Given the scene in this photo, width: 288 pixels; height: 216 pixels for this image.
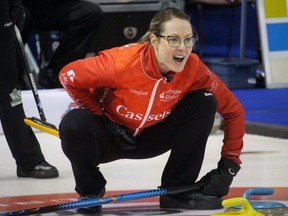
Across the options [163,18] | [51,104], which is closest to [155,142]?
[163,18]

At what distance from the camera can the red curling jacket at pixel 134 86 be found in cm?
371

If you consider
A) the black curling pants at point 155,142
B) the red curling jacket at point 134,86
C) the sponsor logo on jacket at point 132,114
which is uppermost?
the red curling jacket at point 134,86

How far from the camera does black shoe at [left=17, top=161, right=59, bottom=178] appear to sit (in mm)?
4754

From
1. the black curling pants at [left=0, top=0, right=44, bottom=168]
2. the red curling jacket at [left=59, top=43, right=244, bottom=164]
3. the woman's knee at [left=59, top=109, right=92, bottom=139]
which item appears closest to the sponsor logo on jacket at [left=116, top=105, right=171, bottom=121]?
the red curling jacket at [left=59, top=43, right=244, bottom=164]

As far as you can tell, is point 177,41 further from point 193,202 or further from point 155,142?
point 193,202

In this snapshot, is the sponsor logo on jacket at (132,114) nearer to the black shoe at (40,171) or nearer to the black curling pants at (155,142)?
the black curling pants at (155,142)

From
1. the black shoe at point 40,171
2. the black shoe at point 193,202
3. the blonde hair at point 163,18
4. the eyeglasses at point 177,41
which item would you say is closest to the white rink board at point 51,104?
the black shoe at point 40,171

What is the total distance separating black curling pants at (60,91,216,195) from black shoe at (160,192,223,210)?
59 mm

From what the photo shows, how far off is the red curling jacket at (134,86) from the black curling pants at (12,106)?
86 cm

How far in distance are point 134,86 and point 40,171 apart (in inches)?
47.2

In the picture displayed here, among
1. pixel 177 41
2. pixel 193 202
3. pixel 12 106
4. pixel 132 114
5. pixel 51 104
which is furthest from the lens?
pixel 51 104

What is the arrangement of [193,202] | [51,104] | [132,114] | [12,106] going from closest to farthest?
[132,114] < [193,202] < [12,106] < [51,104]

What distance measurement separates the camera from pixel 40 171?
15.6 ft

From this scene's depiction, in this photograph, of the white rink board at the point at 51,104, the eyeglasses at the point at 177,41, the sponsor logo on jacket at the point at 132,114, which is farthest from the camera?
the white rink board at the point at 51,104
